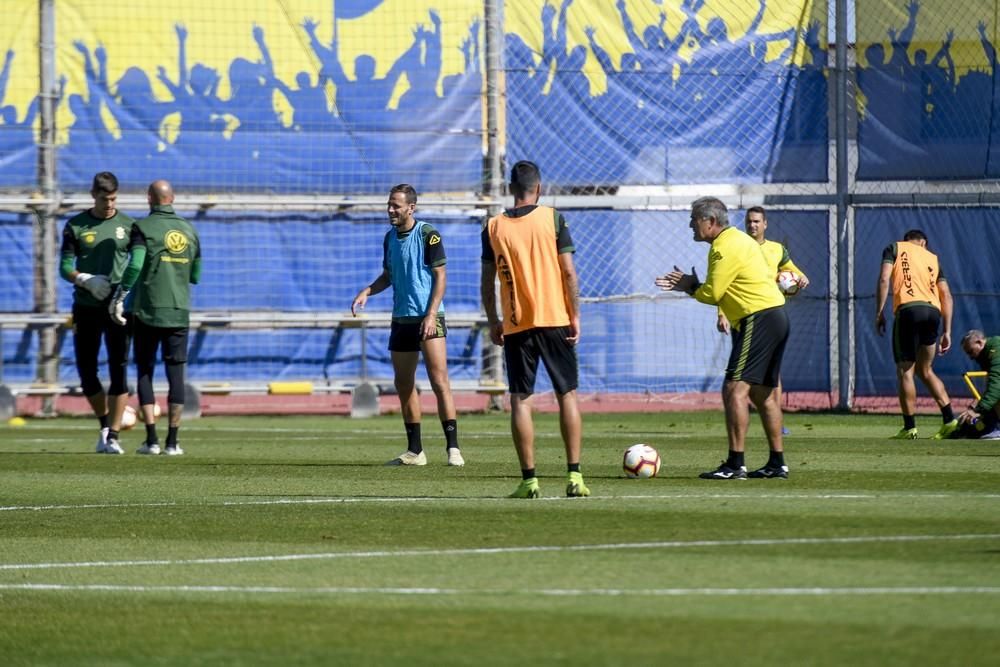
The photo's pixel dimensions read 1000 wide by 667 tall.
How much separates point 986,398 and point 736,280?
5090 mm

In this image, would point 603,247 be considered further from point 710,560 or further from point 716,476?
point 710,560

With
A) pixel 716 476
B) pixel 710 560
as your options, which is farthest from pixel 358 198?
pixel 710 560

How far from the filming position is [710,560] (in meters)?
7.27

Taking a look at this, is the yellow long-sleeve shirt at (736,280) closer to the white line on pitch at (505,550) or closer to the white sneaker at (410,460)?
the white sneaker at (410,460)

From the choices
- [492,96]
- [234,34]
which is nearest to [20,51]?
[234,34]

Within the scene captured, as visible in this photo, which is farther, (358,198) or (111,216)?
(358,198)

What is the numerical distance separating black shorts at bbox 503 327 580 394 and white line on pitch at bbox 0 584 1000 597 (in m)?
3.48

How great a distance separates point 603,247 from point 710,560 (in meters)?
16.5

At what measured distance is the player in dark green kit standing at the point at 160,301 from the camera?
1511 centimetres

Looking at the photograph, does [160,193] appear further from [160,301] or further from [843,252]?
[843,252]

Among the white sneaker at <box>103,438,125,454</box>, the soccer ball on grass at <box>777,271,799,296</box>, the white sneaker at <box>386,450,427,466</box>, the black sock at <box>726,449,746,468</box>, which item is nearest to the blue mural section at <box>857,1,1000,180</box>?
the soccer ball on grass at <box>777,271,799,296</box>

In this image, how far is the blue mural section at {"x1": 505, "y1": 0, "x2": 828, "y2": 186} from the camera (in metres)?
23.8

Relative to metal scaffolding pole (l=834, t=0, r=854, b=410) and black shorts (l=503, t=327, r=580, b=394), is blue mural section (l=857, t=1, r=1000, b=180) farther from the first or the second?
black shorts (l=503, t=327, r=580, b=394)

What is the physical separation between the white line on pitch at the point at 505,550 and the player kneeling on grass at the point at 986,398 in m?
8.21
